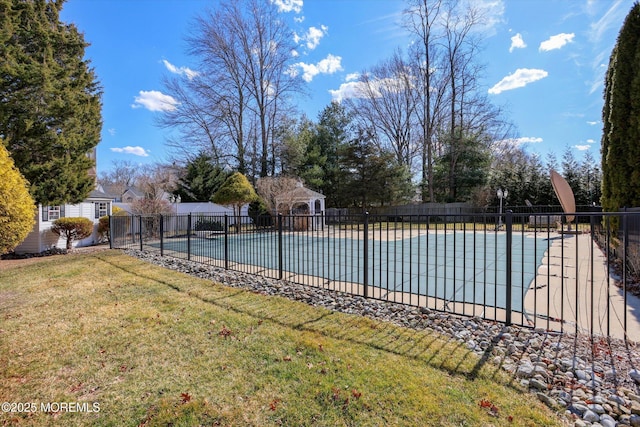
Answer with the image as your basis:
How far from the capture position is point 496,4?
67.0 feet

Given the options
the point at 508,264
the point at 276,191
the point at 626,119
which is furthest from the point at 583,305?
the point at 276,191

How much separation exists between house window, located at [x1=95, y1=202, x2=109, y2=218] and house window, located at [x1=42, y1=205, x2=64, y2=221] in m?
1.97

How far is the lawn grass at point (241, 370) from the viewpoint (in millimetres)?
2006

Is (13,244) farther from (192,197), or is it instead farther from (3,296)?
(192,197)

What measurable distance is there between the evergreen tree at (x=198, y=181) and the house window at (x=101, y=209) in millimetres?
8148

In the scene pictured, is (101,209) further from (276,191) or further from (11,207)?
(11,207)

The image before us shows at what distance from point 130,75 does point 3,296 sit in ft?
51.5

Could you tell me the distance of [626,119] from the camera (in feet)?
19.9

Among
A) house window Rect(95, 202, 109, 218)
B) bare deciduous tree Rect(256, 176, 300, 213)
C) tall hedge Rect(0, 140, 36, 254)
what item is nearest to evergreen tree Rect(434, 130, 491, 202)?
bare deciduous tree Rect(256, 176, 300, 213)

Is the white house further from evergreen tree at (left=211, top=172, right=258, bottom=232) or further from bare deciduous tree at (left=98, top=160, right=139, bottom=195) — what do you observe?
bare deciduous tree at (left=98, top=160, right=139, bottom=195)

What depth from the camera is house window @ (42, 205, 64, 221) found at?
1166 cm

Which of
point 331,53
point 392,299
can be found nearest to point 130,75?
point 331,53

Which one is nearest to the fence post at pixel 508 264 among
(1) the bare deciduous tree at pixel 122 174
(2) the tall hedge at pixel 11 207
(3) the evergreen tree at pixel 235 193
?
(2) the tall hedge at pixel 11 207

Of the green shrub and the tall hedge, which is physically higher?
the tall hedge
